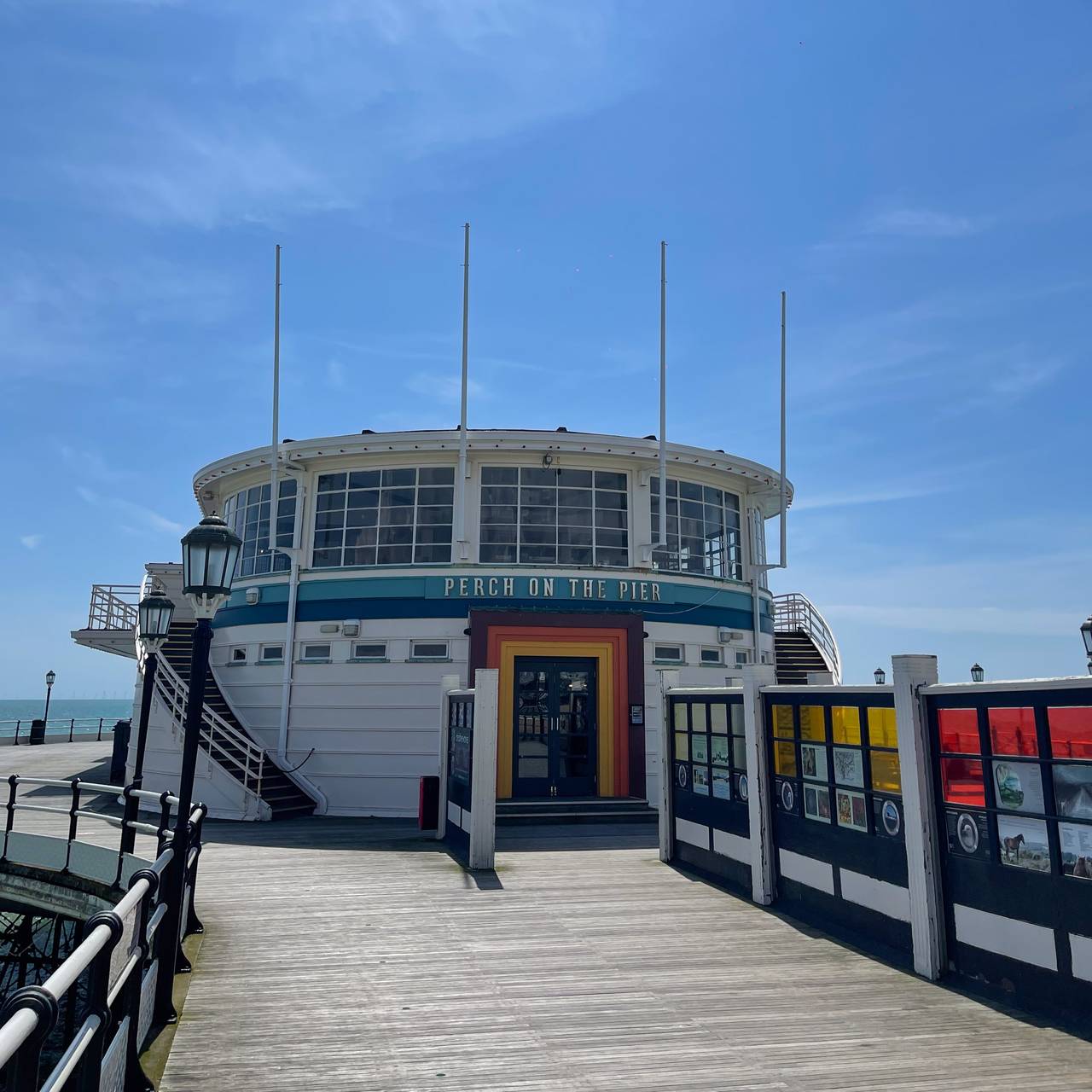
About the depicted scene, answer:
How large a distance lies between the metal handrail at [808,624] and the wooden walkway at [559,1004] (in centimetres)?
1421

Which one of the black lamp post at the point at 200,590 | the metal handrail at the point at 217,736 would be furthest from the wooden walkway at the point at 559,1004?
→ the metal handrail at the point at 217,736

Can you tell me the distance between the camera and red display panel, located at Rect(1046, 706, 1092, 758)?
5691 mm

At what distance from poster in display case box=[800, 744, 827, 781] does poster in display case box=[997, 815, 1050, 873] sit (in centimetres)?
220

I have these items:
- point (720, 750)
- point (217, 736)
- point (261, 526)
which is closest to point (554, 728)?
point (217, 736)

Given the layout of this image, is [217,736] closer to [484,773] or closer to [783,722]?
[484,773]

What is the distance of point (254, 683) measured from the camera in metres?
18.1

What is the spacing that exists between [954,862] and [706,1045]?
2632 millimetres

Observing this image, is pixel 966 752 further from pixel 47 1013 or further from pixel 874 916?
pixel 47 1013

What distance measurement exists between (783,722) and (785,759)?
1.26ft

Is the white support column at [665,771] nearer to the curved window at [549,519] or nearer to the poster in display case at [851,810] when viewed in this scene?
the poster in display case at [851,810]

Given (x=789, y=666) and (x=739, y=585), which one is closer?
(x=739, y=585)

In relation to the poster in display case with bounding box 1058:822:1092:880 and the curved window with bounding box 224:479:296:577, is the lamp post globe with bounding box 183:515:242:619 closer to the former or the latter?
the poster in display case with bounding box 1058:822:1092:880

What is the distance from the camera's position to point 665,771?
39.5 ft

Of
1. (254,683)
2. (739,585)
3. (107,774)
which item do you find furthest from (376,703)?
(107,774)
